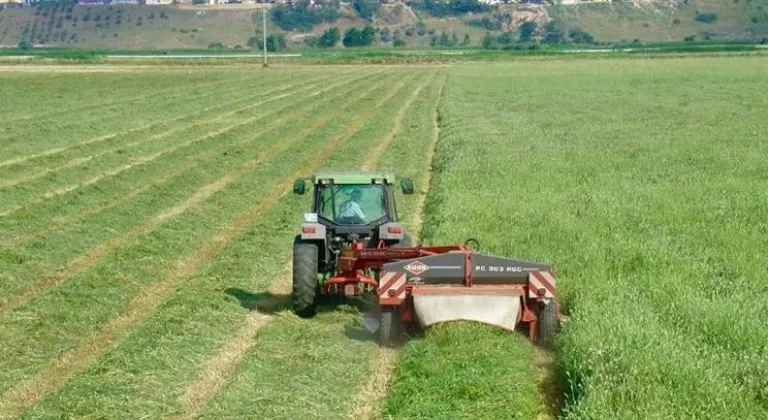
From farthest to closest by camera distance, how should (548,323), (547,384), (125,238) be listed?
1. (125,238)
2. (548,323)
3. (547,384)

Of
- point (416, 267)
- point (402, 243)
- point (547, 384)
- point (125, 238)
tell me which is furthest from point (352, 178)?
point (125, 238)

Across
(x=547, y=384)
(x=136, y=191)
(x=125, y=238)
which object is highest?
(x=547, y=384)

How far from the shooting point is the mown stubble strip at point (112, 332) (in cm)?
1050

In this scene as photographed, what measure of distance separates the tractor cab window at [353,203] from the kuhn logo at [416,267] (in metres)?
2.13

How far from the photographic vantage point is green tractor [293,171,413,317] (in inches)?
522

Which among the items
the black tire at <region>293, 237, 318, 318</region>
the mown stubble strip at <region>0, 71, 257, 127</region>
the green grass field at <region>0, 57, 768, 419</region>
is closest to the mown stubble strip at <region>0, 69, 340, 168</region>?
the green grass field at <region>0, 57, 768, 419</region>

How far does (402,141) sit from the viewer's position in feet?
114

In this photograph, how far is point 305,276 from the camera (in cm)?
1323

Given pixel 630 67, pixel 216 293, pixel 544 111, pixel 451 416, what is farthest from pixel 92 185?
pixel 630 67

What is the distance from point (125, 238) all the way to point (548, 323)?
30.1ft

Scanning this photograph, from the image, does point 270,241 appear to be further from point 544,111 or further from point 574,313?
point 544,111

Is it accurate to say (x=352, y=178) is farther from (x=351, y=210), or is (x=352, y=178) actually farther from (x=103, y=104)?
(x=103, y=104)

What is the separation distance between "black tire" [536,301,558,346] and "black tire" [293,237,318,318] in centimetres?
287

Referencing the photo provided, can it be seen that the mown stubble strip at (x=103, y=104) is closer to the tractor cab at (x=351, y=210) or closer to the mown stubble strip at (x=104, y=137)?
the mown stubble strip at (x=104, y=137)
